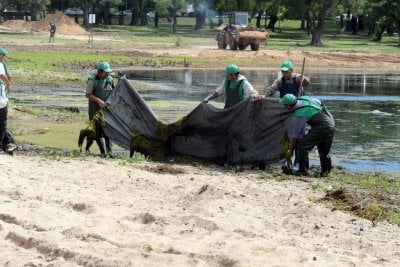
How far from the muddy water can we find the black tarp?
2.25m

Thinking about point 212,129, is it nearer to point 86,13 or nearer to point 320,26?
point 320,26

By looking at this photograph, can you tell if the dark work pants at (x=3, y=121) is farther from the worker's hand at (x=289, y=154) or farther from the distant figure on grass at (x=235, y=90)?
the worker's hand at (x=289, y=154)

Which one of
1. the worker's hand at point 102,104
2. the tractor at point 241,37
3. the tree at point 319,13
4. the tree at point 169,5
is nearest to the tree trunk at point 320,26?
the tree at point 319,13

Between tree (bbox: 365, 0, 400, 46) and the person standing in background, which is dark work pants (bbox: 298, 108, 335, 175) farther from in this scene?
tree (bbox: 365, 0, 400, 46)

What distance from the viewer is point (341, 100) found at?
30.7m

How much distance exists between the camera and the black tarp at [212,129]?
1447cm

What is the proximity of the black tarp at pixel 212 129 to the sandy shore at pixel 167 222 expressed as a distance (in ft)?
3.90

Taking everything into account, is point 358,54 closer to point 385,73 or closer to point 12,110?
point 385,73

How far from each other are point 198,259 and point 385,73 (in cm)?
4319

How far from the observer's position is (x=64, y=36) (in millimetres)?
75062

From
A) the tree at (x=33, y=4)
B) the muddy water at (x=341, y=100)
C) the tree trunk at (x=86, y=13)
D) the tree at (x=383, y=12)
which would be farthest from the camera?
the tree at (x=33, y=4)

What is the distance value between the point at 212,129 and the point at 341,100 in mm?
16328

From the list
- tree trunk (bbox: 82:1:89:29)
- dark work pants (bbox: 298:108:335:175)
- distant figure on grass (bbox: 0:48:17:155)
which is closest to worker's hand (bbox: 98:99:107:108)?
distant figure on grass (bbox: 0:48:17:155)

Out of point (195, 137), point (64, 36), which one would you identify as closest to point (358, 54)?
point (64, 36)
